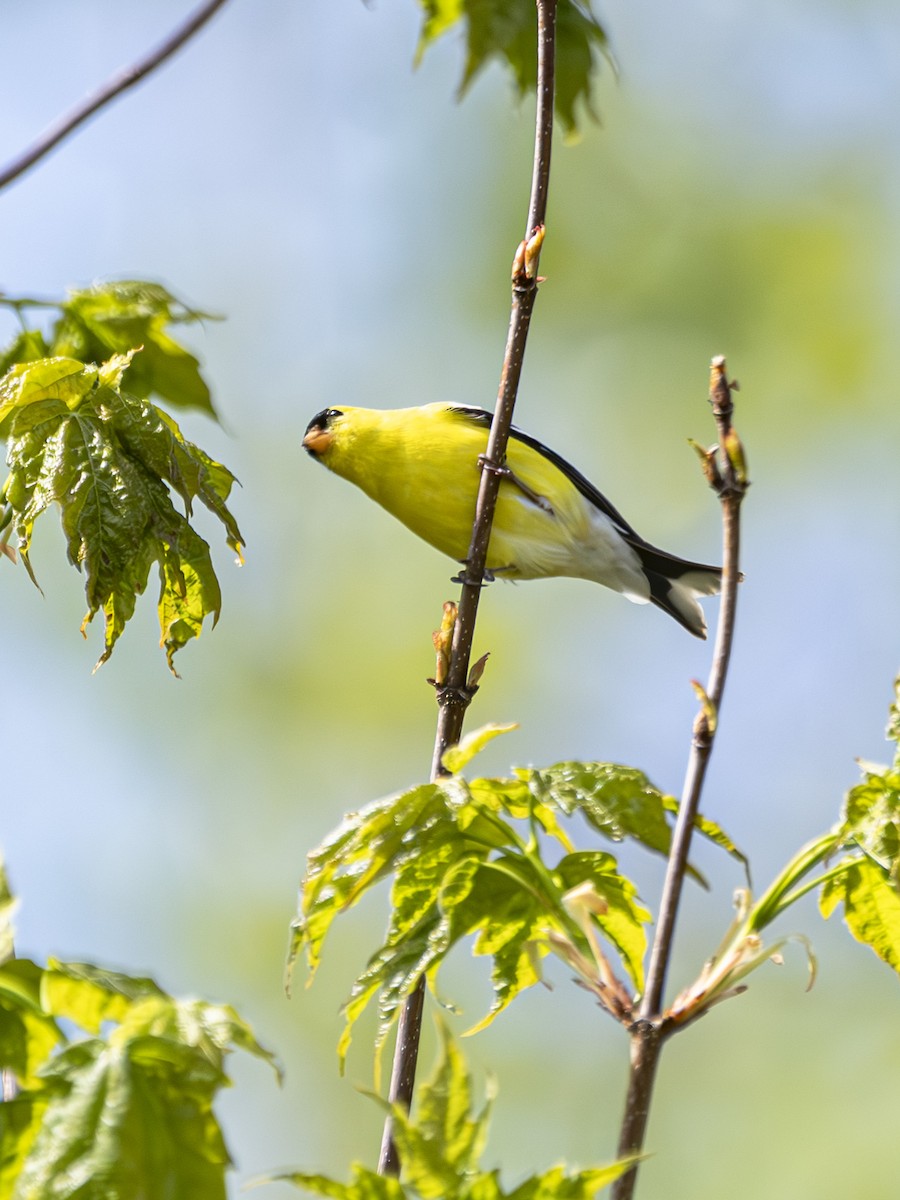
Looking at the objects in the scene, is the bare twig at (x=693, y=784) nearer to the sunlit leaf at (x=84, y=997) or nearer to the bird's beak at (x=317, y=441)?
the sunlit leaf at (x=84, y=997)

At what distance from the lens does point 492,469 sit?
2256 millimetres

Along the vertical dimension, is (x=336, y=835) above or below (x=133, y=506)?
below

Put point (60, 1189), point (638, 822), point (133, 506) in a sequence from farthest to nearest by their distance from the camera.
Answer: point (133, 506)
point (638, 822)
point (60, 1189)

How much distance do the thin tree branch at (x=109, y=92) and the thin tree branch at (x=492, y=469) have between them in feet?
1.80

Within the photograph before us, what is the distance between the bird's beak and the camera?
464cm

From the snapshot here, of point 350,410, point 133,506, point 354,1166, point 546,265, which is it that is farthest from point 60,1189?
point 546,265

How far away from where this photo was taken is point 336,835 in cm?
154

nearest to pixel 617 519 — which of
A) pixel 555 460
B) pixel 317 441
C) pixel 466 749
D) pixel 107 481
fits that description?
pixel 555 460

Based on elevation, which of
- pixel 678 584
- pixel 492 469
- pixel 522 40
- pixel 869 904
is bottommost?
pixel 869 904

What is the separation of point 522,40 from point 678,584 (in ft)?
8.13

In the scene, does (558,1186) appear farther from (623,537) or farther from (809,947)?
(623,537)

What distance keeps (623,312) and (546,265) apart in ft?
2.76

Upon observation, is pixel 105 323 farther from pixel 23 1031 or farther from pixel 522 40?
pixel 23 1031

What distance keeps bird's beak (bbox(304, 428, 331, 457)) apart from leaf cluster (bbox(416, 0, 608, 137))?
6.52 ft
